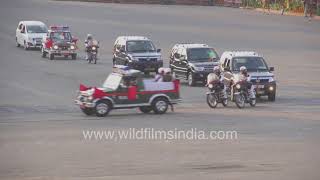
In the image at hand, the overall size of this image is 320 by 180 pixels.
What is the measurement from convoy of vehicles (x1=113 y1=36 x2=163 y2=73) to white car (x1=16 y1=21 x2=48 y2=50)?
12.1m

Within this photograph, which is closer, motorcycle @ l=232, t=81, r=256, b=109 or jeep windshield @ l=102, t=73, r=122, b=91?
jeep windshield @ l=102, t=73, r=122, b=91

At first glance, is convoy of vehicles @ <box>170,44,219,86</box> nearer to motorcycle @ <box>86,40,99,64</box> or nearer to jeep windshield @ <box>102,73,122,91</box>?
motorcycle @ <box>86,40,99,64</box>

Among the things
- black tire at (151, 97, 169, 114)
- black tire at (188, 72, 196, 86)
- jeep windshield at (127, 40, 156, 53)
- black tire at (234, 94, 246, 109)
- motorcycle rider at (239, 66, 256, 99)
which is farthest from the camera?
jeep windshield at (127, 40, 156, 53)

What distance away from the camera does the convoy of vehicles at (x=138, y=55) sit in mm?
38500

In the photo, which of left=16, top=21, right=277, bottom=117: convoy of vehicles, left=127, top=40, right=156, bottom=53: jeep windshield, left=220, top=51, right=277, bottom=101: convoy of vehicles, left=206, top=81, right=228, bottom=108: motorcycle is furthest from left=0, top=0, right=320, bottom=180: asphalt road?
left=127, top=40, right=156, bottom=53: jeep windshield

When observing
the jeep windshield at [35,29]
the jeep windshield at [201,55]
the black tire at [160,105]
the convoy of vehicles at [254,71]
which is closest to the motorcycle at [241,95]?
the convoy of vehicles at [254,71]

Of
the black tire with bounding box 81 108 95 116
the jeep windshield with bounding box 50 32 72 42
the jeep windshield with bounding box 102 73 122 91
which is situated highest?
the jeep windshield with bounding box 102 73 122 91

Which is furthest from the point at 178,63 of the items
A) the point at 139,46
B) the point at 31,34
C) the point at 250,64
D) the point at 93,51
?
the point at 31,34

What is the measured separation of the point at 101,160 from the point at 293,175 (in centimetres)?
398

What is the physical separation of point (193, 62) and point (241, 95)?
8.20 meters

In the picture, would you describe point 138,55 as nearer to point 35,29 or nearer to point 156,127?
point 35,29

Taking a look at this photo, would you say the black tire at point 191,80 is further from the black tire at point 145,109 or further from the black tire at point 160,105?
the black tire at point 160,105

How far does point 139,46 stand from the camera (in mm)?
39562

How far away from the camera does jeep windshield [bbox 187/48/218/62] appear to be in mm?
35281
